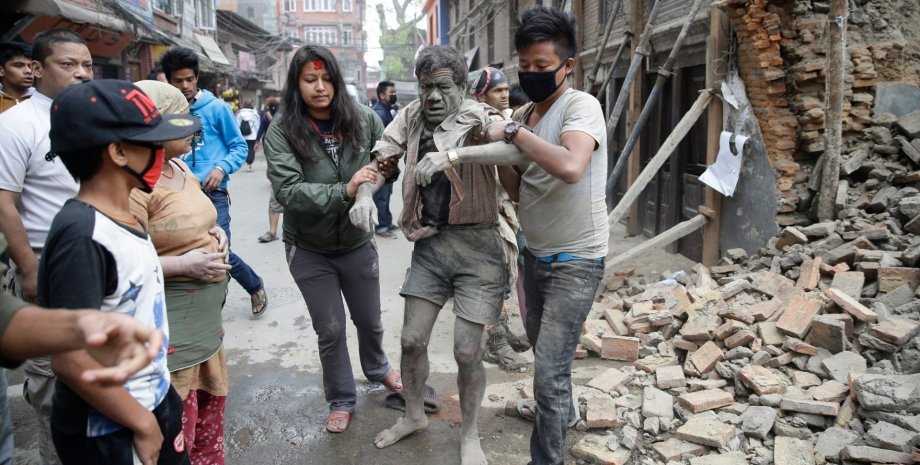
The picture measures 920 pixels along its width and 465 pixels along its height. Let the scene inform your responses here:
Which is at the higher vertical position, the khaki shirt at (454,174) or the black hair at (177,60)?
the black hair at (177,60)

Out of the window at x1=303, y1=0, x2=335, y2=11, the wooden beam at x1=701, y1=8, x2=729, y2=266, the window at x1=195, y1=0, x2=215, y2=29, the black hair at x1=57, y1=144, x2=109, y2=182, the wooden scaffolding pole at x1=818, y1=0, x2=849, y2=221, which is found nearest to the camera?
the black hair at x1=57, y1=144, x2=109, y2=182

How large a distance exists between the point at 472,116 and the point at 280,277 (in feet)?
13.5

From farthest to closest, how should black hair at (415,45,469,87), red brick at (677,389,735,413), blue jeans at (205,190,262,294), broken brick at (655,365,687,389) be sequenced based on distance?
blue jeans at (205,190,262,294) → broken brick at (655,365,687,389) → red brick at (677,389,735,413) → black hair at (415,45,469,87)

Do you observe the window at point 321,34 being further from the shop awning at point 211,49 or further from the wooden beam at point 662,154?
the wooden beam at point 662,154

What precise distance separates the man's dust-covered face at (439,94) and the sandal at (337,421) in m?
1.73

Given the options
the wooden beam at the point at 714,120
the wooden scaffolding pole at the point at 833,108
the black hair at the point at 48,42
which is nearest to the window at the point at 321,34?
the wooden beam at the point at 714,120

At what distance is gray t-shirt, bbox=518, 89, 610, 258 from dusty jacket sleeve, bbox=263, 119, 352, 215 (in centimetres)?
95

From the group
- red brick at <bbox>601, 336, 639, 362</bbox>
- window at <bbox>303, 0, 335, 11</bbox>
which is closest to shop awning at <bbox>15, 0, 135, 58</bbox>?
red brick at <bbox>601, 336, 639, 362</bbox>

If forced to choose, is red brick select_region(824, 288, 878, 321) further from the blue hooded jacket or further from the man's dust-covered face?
the blue hooded jacket

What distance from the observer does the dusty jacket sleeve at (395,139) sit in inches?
123

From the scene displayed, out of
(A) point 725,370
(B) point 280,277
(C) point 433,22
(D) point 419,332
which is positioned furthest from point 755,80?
(C) point 433,22

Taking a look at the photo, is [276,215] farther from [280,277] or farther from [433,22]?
[433,22]

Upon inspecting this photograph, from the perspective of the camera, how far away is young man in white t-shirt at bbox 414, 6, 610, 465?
2.71 m

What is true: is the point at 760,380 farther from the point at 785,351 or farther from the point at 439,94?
the point at 439,94
